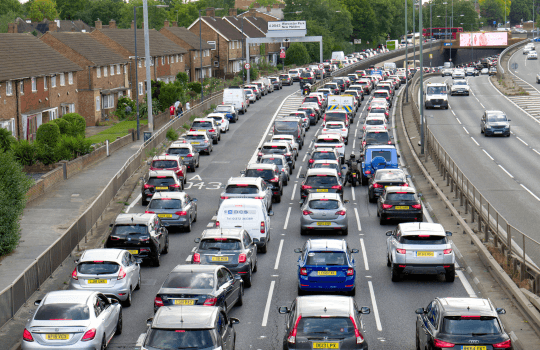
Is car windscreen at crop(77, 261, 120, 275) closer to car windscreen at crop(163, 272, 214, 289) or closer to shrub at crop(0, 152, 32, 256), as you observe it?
car windscreen at crop(163, 272, 214, 289)

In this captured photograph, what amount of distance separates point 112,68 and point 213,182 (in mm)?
35091

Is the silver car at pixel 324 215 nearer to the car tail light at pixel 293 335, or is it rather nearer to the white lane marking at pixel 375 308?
the white lane marking at pixel 375 308

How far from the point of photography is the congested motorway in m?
15.7

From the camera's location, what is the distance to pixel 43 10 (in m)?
167

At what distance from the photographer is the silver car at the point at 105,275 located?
56.5 ft

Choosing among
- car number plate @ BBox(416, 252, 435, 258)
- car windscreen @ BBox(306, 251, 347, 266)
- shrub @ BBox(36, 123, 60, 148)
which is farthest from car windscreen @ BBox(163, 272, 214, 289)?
shrub @ BBox(36, 123, 60, 148)

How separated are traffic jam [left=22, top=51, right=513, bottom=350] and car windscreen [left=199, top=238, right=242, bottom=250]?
1.1 inches

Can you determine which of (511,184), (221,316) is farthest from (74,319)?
(511,184)

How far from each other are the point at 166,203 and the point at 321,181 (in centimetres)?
649

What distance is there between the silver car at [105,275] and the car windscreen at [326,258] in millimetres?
4344

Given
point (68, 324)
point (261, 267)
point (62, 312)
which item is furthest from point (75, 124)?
point (68, 324)

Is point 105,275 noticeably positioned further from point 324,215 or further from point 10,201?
point 324,215

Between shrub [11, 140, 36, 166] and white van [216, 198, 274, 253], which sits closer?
white van [216, 198, 274, 253]

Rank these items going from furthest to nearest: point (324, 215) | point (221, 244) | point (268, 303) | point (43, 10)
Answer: point (43, 10)
point (324, 215)
point (221, 244)
point (268, 303)
